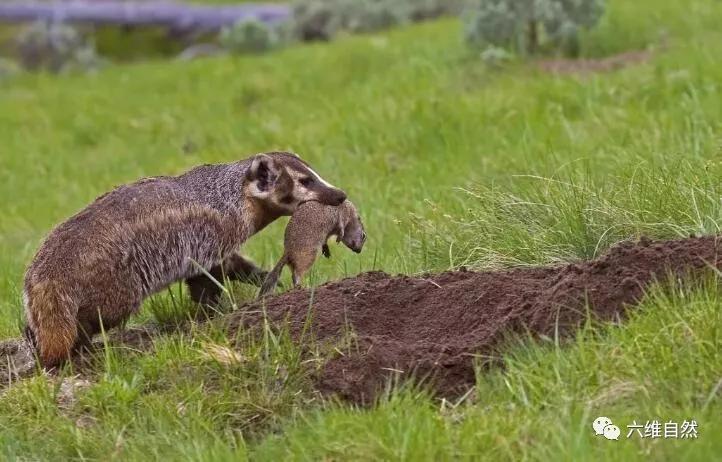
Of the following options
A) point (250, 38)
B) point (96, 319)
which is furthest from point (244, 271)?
point (250, 38)

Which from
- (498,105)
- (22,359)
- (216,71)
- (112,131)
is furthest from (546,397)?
(216,71)

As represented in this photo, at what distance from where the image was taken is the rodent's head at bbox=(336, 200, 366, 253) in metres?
5.66

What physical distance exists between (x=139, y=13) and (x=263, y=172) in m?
33.0

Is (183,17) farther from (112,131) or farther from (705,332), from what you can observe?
(705,332)

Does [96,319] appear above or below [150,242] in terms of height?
below

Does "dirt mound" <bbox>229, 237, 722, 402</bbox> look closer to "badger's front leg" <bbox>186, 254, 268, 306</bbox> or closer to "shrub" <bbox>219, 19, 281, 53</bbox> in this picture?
"badger's front leg" <bbox>186, 254, 268, 306</bbox>

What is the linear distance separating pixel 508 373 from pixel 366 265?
6.73ft

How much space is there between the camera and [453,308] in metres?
4.79

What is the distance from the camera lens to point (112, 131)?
13.5m

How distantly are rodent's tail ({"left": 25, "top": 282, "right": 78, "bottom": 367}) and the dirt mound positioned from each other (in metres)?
0.65

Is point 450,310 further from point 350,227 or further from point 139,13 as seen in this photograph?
point 139,13

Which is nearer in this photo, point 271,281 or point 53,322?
point 53,322

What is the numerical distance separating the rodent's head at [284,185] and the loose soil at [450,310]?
21.1 inches

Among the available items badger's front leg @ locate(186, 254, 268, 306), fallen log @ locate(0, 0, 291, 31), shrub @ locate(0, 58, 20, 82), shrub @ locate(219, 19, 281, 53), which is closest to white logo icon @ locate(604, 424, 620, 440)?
badger's front leg @ locate(186, 254, 268, 306)
